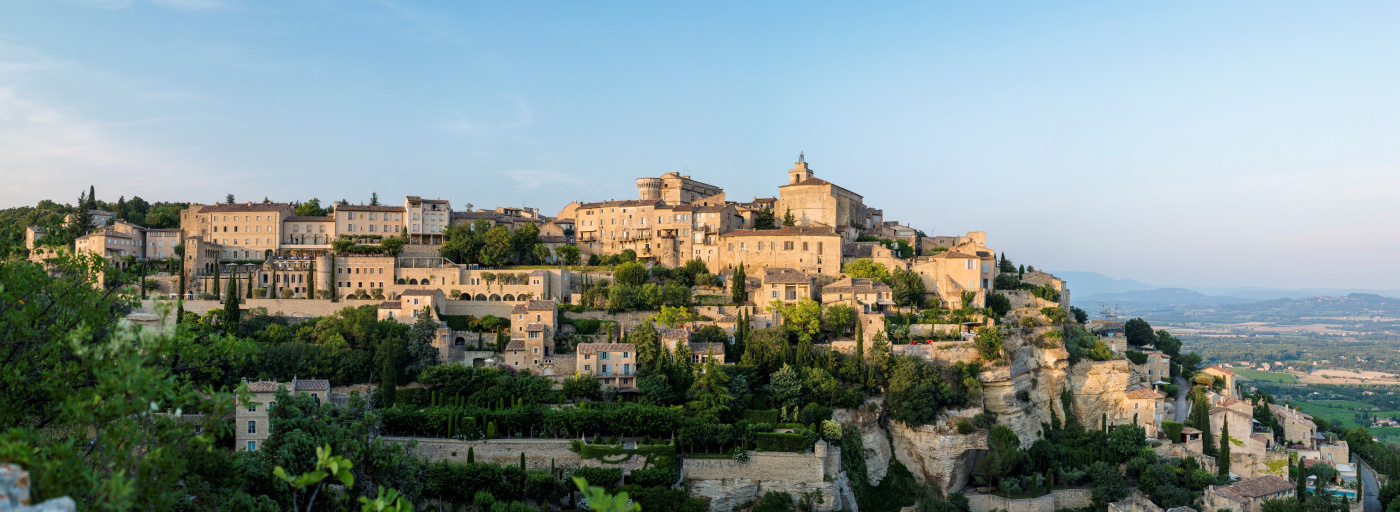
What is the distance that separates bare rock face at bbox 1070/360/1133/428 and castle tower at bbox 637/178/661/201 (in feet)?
112

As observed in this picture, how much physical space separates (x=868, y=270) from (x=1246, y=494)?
2195 cm

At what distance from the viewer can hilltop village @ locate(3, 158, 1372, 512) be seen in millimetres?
33719

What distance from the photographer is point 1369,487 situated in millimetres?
44531

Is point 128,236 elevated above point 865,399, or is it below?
above

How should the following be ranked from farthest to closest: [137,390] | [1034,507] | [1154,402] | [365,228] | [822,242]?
[365,228] → [822,242] → [1154,402] → [1034,507] → [137,390]

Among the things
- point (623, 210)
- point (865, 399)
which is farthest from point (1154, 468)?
point (623, 210)

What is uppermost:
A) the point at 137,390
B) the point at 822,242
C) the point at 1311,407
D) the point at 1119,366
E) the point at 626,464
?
the point at 822,242

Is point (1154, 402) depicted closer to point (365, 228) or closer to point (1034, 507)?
point (1034, 507)

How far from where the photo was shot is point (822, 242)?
176ft

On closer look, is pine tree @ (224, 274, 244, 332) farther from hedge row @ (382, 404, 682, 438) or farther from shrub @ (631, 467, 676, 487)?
shrub @ (631, 467, 676, 487)

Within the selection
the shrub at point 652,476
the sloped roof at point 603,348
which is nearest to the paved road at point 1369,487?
the shrub at point 652,476

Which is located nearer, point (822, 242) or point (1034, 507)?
point (1034, 507)

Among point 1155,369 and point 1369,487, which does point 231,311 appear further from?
point 1369,487

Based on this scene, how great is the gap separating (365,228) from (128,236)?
1407 centimetres
